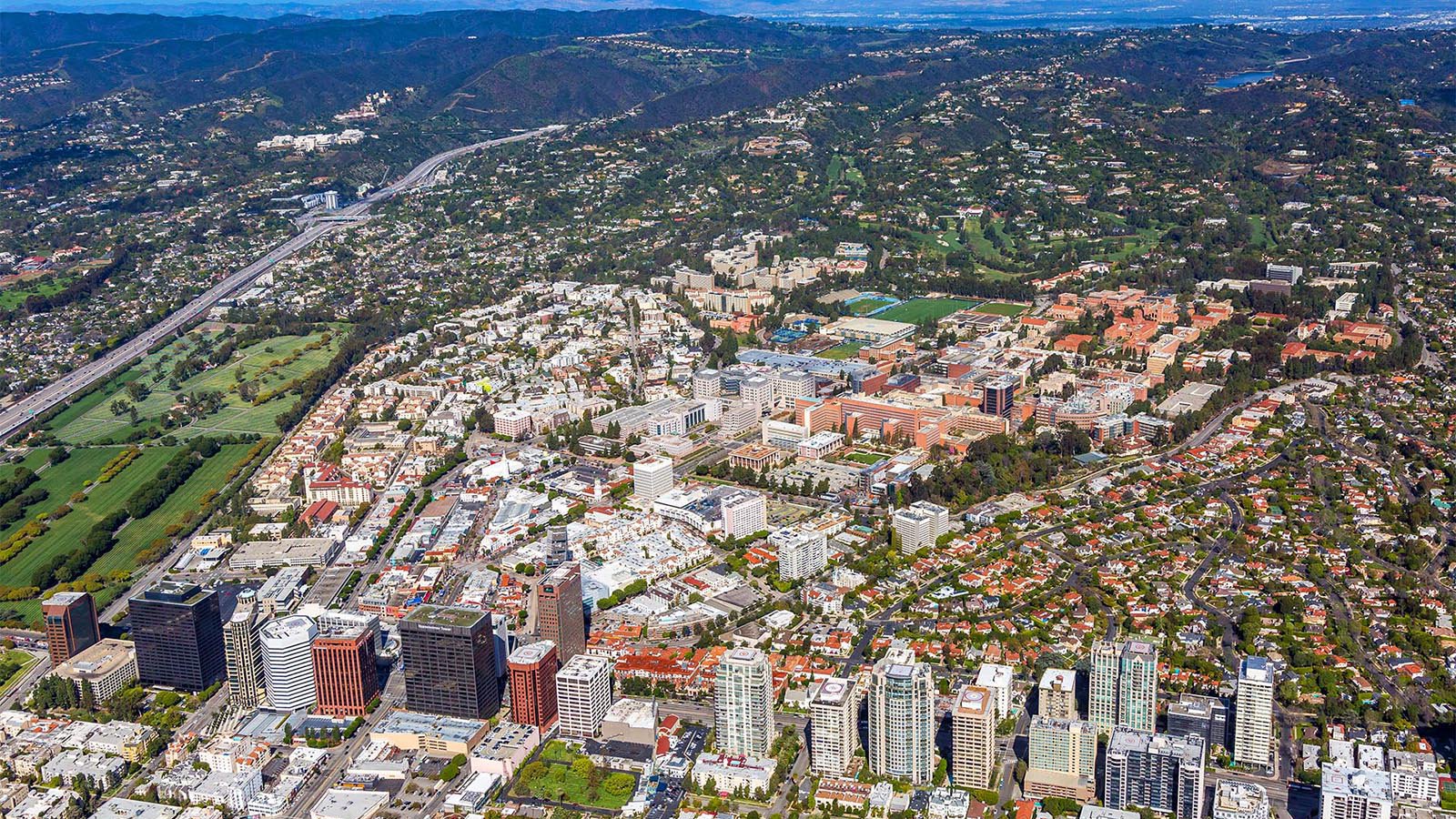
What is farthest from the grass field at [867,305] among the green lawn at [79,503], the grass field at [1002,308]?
the green lawn at [79,503]

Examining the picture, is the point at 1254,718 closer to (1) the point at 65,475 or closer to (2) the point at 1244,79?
(1) the point at 65,475

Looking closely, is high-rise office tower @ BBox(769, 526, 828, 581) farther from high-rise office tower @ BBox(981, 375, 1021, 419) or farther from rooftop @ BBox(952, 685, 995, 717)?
high-rise office tower @ BBox(981, 375, 1021, 419)

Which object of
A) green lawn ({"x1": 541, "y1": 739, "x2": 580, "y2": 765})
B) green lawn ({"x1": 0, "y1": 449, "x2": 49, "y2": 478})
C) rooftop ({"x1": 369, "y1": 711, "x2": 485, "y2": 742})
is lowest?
green lawn ({"x1": 541, "y1": 739, "x2": 580, "y2": 765})

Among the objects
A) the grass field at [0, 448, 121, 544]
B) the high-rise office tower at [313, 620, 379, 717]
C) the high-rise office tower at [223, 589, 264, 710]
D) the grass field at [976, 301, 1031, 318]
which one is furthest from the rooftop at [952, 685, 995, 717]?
the grass field at [976, 301, 1031, 318]

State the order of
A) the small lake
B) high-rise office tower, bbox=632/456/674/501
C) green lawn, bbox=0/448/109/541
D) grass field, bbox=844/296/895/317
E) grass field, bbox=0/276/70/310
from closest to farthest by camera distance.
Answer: high-rise office tower, bbox=632/456/674/501 → green lawn, bbox=0/448/109/541 → grass field, bbox=844/296/895/317 → grass field, bbox=0/276/70/310 → the small lake

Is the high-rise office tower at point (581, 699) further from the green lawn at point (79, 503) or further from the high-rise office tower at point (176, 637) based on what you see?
the green lawn at point (79, 503)

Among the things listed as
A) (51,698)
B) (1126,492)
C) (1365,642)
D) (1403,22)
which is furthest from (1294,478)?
(1403,22)
